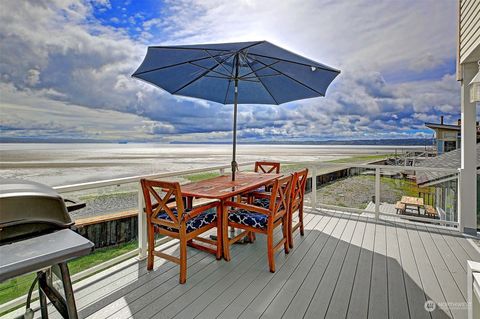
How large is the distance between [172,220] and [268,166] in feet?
9.03

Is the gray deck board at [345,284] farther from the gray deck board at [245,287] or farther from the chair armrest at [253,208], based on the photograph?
the chair armrest at [253,208]

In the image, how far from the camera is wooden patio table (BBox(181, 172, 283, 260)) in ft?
8.66

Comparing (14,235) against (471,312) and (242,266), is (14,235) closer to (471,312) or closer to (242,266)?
(242,266)

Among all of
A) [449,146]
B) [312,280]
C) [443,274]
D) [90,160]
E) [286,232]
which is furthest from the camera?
[90,160]

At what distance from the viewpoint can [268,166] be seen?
486 cm

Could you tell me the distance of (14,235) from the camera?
1040mm

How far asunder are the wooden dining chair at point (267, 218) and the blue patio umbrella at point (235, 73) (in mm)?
808

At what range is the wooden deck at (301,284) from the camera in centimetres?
198

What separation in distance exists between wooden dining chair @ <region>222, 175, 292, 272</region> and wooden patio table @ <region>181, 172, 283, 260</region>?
0.08 meters

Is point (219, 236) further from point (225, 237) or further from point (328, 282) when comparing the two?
point (328, 282)

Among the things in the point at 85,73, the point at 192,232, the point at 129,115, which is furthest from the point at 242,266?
the point at 129,115

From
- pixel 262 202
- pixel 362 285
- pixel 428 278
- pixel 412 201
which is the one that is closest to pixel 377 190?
pixel 412 201

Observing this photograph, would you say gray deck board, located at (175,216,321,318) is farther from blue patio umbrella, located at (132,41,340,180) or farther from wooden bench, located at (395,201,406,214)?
wooden bench, located at (395,201,406,214)

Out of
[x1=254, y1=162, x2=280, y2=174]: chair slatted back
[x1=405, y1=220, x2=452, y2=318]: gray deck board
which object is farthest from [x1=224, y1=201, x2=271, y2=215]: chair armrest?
[x1=254, y1=162, x2=280, y2=174]: chair slatted back
